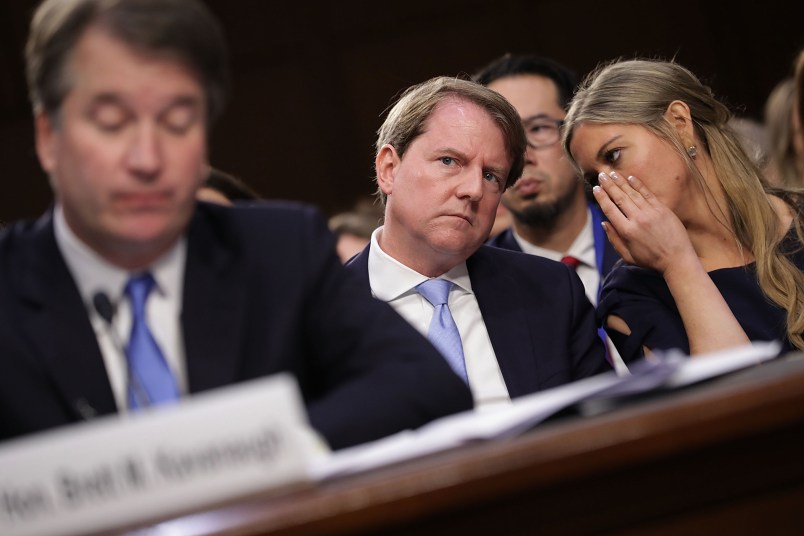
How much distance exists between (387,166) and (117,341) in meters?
1.42

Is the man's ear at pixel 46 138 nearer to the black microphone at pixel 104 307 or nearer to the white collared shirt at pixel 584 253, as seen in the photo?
the black microphone at pixel 104 307

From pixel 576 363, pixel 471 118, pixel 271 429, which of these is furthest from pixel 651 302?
pixel 271 429

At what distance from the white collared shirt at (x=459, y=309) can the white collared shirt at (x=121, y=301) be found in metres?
0.94

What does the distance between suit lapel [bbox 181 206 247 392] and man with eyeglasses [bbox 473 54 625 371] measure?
191 cm

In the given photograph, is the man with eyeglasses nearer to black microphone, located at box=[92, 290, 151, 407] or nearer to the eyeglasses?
the eyeglasses

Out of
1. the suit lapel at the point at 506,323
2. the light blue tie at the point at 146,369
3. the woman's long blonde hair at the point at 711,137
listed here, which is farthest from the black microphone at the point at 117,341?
the woman's long blonde hair at the point at 711,137

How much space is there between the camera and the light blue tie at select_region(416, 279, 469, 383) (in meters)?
2.27

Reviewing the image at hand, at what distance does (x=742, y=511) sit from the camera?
100cm

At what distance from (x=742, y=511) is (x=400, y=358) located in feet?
1.81

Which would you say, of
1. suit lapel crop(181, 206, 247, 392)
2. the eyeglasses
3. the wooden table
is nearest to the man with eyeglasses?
the eyeglasses

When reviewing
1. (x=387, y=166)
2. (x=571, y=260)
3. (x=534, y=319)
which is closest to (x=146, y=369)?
(x=534, y=319)

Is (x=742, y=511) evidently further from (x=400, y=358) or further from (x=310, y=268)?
(x=310, y=268)

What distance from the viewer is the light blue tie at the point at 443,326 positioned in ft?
7.46

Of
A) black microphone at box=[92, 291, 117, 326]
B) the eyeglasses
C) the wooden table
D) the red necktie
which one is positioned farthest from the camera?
the eyeglasses
